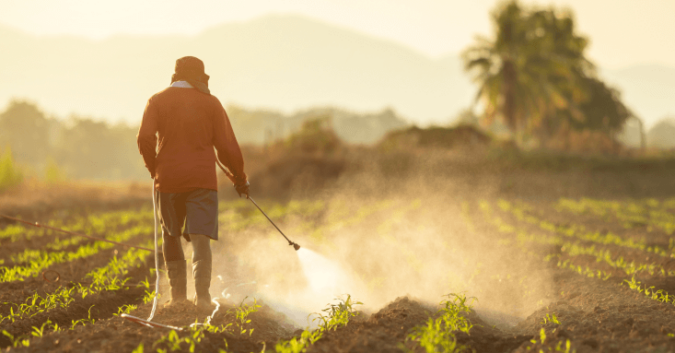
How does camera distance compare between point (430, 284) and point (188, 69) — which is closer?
point (188, 69)

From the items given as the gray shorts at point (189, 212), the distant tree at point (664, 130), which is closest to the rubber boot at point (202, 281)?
the gray shorts at point (189, 212)

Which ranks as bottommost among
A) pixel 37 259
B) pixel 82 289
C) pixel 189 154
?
pixel 37 259

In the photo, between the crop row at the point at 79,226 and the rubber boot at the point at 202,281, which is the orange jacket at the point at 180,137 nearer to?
the rubber boot at the point at 202,281

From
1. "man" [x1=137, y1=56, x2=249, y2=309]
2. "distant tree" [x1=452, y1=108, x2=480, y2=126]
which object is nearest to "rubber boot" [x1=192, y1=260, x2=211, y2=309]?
"man" [x1=137, y1=56, x2=249, y2=309]

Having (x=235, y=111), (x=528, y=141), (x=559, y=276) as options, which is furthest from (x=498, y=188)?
(x=235, y=111)

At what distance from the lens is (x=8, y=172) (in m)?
19.1

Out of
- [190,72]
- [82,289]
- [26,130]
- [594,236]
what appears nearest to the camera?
[190,72]

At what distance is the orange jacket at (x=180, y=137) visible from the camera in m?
4.31

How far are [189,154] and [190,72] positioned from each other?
2.44 ft

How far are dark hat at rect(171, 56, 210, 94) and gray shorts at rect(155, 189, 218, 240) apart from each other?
93 centimetres

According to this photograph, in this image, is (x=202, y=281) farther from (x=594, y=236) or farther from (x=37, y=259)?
(x=594, y=236)

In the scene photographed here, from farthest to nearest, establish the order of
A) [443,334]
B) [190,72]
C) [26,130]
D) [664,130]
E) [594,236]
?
[664,130] → [26,130] → [594,236] → [190,72] → [443,334]

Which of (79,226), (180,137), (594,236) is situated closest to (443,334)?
(180,137)

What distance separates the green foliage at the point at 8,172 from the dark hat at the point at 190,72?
1789 cm
